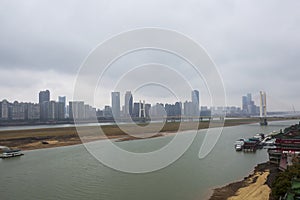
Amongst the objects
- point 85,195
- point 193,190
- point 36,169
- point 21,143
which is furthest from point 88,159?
point 21,143

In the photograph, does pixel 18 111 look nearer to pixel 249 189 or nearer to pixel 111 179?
pixel 111 179

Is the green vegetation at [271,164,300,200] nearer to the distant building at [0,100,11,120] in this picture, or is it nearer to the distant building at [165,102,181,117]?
the distant building at [165,102,181,117]

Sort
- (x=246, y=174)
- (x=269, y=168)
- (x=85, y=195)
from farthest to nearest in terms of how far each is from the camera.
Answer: (x=269, y=168) → (x=246, y=174) → (x=85, y=195)

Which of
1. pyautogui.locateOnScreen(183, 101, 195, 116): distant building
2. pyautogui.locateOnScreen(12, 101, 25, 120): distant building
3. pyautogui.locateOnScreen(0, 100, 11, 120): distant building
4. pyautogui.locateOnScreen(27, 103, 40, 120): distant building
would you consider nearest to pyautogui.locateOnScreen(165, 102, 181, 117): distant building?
pyautogui.locateOnScreen(183, 101, 195, 116): distant building

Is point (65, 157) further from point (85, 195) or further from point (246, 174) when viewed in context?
point (246, 174)

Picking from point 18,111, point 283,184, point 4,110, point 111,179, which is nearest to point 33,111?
point 18,111

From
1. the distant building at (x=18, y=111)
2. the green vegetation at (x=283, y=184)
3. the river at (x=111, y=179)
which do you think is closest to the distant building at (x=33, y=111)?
the distant building at (x=18, y=111)

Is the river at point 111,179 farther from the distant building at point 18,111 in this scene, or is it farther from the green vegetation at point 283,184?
the distant building at point 18,111
